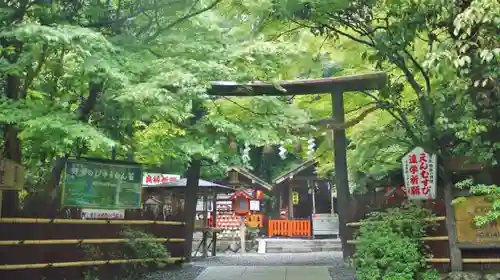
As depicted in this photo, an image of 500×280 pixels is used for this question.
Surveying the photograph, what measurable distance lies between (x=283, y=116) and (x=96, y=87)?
5.17 metres

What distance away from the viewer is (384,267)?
32.5ft

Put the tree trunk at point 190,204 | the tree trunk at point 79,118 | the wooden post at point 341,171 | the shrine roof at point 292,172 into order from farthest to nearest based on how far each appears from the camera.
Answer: the shrine roof at point 292,172 < the tree trunk at point 190,204 < the wooden post at point 341,171 < the tree trunk at point 79,118

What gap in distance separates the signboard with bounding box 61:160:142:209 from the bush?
5.42 m

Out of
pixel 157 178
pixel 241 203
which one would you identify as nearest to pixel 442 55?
pixel 157 178

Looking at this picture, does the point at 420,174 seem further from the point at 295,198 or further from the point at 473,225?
the point at 295,198

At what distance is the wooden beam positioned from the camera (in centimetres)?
1346

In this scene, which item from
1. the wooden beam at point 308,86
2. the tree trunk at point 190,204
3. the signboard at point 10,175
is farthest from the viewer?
the tree trunk at point 190,204

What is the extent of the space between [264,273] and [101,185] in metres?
4.72

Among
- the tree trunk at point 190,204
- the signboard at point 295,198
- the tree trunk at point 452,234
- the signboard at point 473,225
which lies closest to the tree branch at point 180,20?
the tree trunk at point 452,234

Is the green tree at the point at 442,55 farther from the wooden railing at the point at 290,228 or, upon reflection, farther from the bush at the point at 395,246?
the wooden railing at the point at 290,228

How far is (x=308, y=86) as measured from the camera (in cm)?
1464

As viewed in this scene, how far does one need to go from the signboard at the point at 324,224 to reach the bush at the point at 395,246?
17.1m

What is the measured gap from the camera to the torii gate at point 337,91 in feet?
44.8

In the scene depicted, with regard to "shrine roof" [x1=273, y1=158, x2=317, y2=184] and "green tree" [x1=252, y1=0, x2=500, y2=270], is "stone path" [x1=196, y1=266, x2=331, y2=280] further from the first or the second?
"shrine roof" [x1=273, y1=158, x2=317, y2=184]
